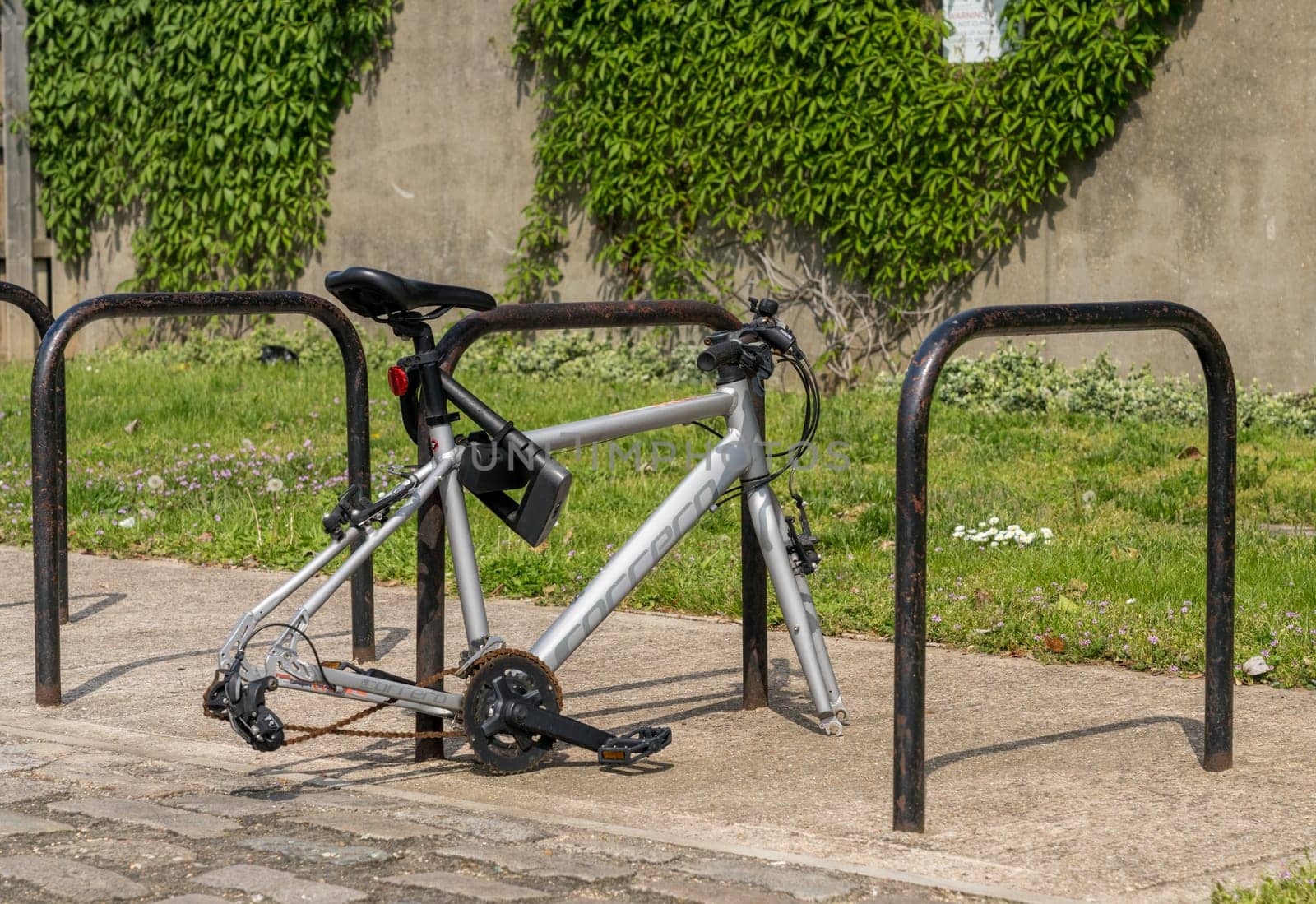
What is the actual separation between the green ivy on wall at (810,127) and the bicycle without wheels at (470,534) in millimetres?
6186

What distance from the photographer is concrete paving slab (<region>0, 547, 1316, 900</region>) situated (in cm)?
316

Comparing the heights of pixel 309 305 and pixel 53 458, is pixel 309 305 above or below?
above

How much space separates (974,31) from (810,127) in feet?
3.66

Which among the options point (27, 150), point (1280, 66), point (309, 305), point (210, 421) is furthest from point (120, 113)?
point (309, 305)

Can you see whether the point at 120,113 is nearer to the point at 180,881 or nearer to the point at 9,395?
the point at 9,395

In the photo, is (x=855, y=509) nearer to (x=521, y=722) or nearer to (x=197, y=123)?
(x=521, y=722)

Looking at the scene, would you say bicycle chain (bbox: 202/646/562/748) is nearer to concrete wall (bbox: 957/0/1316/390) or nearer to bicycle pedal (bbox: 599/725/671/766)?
bicycle pedal (bbox: 599/725/671/766)

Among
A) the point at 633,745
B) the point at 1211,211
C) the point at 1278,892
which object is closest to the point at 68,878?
the point at 633,745

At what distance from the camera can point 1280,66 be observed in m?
9.01

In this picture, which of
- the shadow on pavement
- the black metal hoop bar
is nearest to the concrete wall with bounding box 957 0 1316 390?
the shadow on pavement

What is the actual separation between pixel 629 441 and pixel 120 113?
674 cm

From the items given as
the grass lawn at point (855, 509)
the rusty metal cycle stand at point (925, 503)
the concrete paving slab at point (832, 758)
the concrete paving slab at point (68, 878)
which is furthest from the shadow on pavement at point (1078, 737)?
the concrete paving slab at point (68, 878)

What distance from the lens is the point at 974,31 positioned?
9.97 meters

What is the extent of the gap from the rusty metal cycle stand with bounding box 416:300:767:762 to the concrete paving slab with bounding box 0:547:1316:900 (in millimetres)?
111
